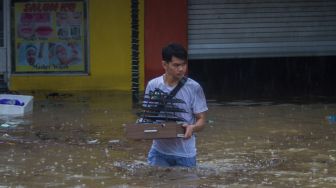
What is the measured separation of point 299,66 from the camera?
60.8ft

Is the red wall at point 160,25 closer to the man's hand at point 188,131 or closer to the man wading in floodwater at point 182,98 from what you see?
the man wading in floodwater at point 182,98

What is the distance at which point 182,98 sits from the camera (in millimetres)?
6785

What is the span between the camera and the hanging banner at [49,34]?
17500mm

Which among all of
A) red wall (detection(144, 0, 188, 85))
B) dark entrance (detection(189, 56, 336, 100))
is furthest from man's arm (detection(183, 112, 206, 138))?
dark entrance (detection(189, 56, 336, 100))

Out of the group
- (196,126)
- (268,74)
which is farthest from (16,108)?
(196,126)

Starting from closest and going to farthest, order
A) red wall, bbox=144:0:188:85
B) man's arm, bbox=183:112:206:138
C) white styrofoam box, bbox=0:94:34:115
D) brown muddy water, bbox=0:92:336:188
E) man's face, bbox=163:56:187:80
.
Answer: man's arm, bbox=183:112:206:138 → man's face, bbox=163:56:187:80 → brown muddy water, bbox=0:92:336:188 → white styrofoam box, bbox=0:94:34:115 → red wall, bbox=144:0:188:85

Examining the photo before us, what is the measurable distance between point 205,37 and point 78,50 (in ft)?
9.36

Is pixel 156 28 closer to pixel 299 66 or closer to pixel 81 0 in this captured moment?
pixel 81 0

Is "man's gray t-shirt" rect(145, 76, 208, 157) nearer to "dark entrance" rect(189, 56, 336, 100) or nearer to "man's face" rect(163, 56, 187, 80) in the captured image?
"man's face" rect(163, 56, 187, 80)

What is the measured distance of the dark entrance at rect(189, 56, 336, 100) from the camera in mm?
A: 18250

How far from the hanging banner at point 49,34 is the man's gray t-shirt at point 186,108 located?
1080 cm

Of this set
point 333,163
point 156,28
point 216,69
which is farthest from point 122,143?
point 216,69

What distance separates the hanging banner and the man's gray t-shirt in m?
10.8

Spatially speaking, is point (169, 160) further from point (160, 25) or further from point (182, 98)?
point (160, 25)
